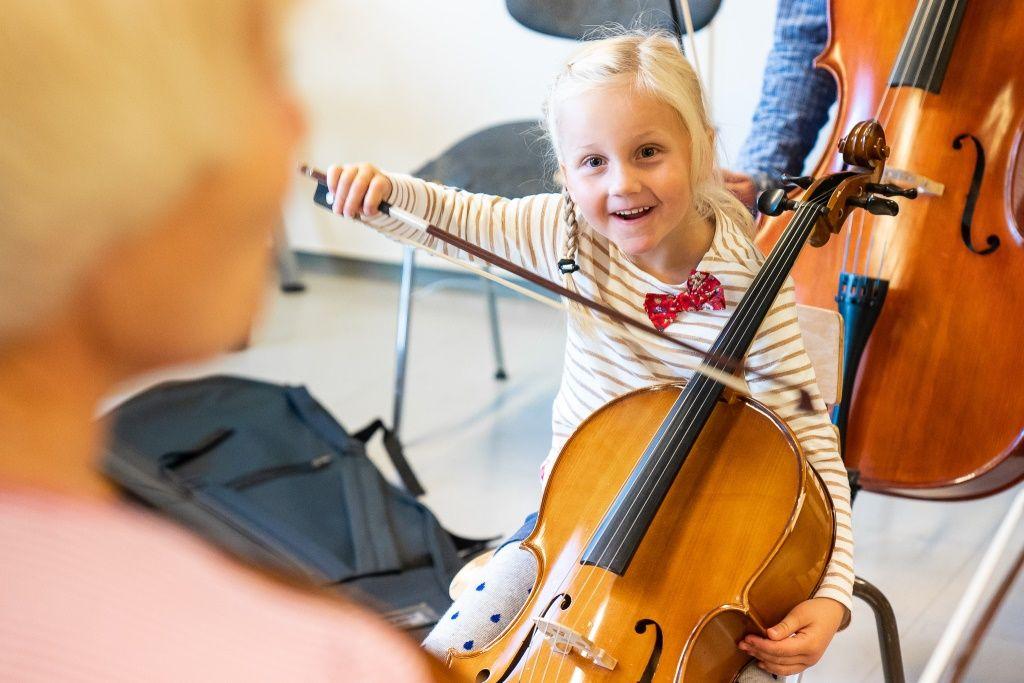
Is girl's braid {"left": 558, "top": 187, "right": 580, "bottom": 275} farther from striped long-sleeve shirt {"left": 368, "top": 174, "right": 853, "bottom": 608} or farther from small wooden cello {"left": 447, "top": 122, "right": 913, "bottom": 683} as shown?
small wooden cello {"left": 447, "top": 122, "right": 913, "bottom": 683}

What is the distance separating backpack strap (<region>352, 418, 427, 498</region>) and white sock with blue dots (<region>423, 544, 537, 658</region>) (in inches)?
32.6

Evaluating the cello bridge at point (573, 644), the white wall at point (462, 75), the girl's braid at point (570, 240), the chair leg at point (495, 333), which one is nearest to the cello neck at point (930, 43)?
the girl's braid at point (570, 240)

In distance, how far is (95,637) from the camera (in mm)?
262

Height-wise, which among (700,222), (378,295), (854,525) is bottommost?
(378,295)

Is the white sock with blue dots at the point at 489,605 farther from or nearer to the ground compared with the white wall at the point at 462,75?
nearer to the ground

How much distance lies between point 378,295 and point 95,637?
92.8 inches

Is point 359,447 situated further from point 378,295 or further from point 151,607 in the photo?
point 151,607

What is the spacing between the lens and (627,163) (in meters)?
0.77

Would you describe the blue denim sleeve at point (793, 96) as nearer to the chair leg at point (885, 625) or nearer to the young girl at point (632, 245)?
the young girl at point (632, 245)

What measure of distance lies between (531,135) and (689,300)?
320mm

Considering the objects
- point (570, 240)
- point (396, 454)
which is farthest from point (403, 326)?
point (570, 240)

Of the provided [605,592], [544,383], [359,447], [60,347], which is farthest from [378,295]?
[60,347]

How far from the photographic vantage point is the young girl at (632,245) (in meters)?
0.77

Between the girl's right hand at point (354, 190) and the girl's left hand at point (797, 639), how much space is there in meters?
0.43
